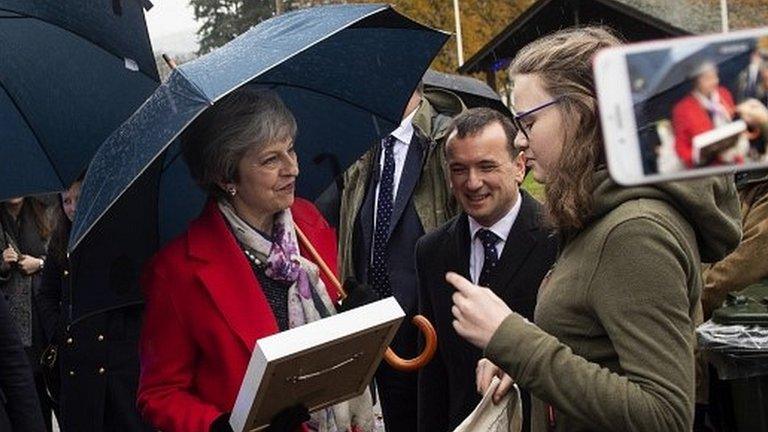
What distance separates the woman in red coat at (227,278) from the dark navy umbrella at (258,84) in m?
0.15

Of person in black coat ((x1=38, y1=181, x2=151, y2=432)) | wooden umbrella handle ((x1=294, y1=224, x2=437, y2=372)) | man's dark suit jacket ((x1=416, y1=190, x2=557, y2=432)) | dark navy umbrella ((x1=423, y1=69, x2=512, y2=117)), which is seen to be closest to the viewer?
wooden umbrella handle ((x1=294, y1=224, x2=437, y2=372))

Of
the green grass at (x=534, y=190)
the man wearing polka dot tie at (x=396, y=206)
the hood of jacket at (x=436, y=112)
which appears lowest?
the green grass at (x=534, y=190)

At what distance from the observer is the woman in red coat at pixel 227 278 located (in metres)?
3.36

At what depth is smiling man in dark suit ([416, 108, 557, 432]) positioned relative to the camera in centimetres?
421

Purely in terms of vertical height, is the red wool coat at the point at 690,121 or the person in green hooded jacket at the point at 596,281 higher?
the red wool coat at the point at 690,121

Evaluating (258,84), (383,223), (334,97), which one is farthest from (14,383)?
(383,223)

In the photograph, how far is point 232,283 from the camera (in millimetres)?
3396

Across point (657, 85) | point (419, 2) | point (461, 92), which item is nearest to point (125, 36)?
point (657, 85)

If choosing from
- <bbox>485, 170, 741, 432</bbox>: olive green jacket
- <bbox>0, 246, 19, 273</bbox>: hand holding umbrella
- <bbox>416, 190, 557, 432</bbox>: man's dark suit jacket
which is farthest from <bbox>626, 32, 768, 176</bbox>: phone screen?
<bbox>0, 246, 19, 273</bbox>: hand holding umbrella

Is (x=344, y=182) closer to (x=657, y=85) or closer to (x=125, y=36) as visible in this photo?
(x=125, y=36)

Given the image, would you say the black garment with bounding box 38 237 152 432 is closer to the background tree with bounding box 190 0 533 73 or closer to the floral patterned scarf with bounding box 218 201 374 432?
the floral patterned scarf with bounding box 218 201 374 432

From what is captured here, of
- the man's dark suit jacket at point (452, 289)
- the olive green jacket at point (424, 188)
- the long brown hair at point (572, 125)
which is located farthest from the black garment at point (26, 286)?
the long brown hair at point (572, 125)

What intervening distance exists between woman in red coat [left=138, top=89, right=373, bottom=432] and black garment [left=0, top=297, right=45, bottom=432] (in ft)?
1.81

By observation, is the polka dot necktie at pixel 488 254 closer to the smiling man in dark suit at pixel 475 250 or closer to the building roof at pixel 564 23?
the smiling man in dark suit at pixel 475 250
